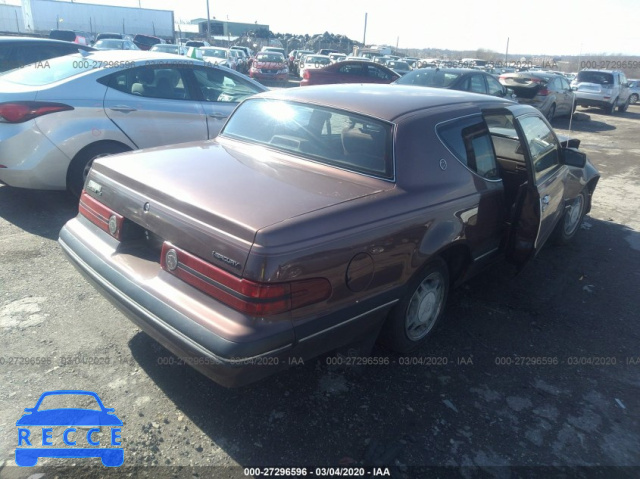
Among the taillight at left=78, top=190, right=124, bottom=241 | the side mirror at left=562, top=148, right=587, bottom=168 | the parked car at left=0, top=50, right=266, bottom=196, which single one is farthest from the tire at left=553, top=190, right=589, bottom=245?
the taillight at left=78, top=190, right=124, bottom=241

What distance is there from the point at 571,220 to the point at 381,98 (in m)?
3.19

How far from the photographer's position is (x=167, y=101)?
225 inches

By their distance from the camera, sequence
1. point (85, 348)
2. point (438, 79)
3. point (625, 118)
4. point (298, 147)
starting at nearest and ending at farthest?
point (85, 348)
point (298, 147)
point (438, 79)
point (625, 118)

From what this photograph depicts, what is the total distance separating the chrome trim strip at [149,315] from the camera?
2.17 m

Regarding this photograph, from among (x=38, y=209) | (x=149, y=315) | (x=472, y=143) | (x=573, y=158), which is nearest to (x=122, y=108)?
(x=38, y=209)

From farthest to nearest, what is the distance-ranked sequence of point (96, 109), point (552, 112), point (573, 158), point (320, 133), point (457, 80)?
point (552, 112), point (457, 80), point (96, 109), point (573, 158), point (320, 133)

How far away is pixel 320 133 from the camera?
3383 mm

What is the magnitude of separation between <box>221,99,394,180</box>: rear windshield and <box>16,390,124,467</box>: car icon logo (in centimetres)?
198

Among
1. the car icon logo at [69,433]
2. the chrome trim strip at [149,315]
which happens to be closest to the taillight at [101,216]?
the chrome trim strip at [149,315]

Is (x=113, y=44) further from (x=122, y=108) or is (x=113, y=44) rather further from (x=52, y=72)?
(x=122, y=108)

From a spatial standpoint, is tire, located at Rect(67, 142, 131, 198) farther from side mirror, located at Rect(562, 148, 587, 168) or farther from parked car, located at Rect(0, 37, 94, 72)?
side mirror, located at Rect(562, 148, 587, 168)

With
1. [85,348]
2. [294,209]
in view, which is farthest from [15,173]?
[294,209]

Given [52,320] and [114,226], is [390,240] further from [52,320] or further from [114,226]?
[52,320]

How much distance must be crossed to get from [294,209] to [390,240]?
0.59 metres
